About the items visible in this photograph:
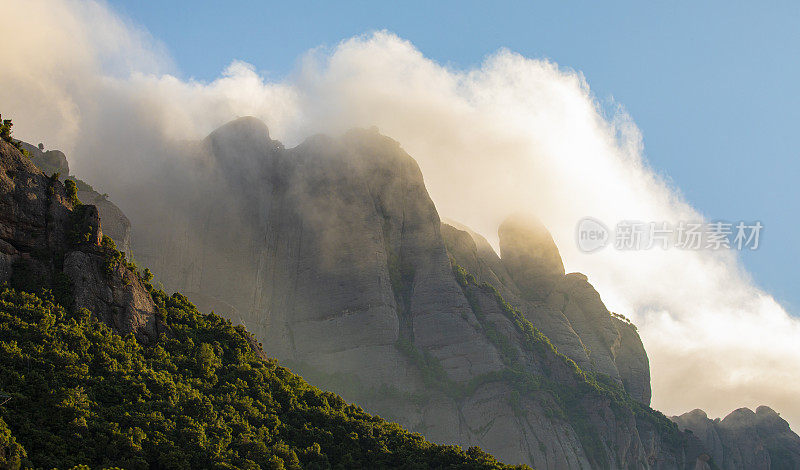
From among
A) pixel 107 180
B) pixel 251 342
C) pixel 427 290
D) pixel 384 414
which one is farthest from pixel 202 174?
pixel 251 342

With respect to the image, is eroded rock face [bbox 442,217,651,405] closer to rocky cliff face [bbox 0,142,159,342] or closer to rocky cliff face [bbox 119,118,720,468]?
rocky cliff face [bbox 119,118,720,468]

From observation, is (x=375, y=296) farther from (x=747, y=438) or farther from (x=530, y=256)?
(x=747, y=438)

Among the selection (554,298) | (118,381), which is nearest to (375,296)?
(554,298)

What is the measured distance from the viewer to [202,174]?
123812 millimetres

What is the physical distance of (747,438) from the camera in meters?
173

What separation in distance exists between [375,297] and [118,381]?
229 ft

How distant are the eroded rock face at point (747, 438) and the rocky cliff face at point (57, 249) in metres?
142

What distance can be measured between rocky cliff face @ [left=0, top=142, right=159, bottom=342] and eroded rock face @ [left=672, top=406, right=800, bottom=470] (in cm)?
14220

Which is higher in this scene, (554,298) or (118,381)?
(554,298)

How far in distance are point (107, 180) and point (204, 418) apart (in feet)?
250

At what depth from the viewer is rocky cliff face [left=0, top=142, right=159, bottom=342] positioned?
158ft

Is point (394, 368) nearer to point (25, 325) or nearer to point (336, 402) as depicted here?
point (336, 402)

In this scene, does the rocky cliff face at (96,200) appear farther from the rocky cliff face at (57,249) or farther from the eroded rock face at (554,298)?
the eroded rock face at (554,298)

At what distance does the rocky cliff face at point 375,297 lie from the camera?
4380 inches
